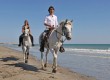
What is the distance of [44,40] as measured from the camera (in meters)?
11.5

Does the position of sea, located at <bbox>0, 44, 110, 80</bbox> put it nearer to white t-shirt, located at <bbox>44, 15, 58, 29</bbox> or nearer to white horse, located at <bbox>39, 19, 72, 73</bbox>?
white horse, located at <bbox>39, 19, 72, 73</bbox>

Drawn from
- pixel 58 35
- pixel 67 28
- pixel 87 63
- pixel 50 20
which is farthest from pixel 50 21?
pixel 87 63

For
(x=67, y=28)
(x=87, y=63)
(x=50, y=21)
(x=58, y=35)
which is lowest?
(x=87, y=63)

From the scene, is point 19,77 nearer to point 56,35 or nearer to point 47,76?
point 47,76

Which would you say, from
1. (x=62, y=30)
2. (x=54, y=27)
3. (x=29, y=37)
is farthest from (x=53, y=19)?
(x=29, y=37)

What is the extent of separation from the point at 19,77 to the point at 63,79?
1590mm

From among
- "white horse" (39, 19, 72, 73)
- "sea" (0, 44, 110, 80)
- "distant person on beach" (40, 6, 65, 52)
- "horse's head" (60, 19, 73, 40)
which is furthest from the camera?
"sea" (0, 44, 110, 80)

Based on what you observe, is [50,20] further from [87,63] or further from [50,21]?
[87,63]

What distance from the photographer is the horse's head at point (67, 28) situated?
982 cm

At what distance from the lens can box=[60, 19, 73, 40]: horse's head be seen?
9.82 m

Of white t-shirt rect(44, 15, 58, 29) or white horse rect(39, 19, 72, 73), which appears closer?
white horse rect(39, 19, 72, 73)

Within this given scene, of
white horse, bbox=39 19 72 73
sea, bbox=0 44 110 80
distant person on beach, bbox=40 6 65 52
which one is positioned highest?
distant person on beach, bbox=40 6 65 52

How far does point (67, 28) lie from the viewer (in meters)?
9.92

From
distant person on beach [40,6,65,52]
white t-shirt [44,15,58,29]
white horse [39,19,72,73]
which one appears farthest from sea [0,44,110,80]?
white t-shirt [44,15,58,29]
